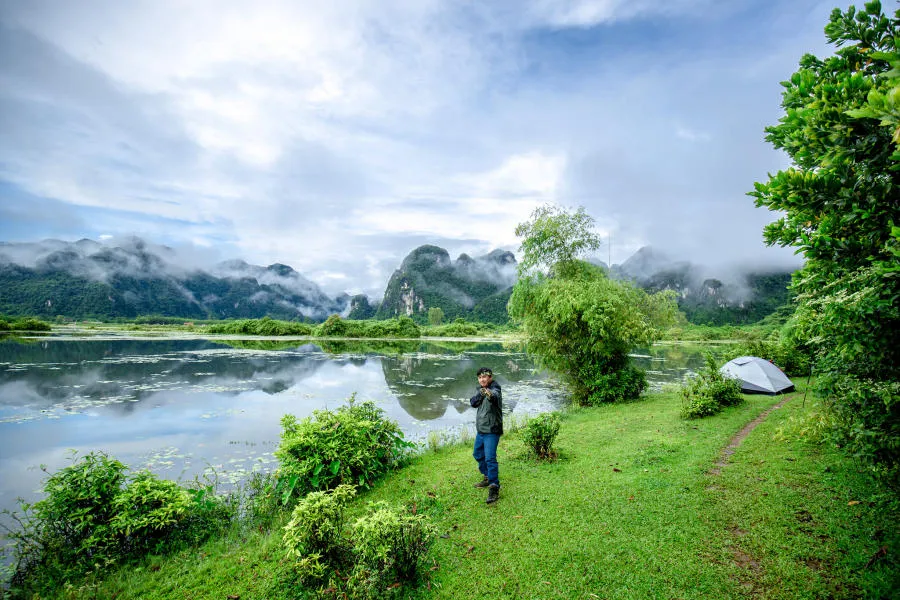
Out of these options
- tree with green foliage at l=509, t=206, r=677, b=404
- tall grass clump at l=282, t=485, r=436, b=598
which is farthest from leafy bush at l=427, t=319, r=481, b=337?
tall grass clump at l=282, t=485, r=436, b=598

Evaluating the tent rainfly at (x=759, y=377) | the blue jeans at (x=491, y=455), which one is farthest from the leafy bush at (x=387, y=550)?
the tent rainfly at (x=759, y=377)

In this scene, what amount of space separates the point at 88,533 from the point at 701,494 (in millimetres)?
10865

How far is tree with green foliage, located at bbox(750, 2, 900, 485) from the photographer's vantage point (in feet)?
11.1

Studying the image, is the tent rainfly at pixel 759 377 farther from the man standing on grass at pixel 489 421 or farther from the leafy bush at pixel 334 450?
the leafy bush at pixel 334 450

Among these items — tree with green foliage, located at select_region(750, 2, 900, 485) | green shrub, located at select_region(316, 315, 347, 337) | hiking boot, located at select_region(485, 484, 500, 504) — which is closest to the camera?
tree with green foliage, located at select_region(750, 2, 900, 485)

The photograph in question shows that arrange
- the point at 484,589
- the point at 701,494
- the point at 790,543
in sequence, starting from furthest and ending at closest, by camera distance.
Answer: the point at 701,494 → the point at 790,543 → the point at 484,589

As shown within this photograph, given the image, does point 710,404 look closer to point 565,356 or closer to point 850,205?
point 565,356

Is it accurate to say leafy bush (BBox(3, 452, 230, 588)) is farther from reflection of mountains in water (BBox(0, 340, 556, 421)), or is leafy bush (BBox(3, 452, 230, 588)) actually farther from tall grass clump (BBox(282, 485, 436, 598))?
reflection of mountains in water (BBox(0, 340, 556, 421))

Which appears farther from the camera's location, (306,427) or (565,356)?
(565,356)

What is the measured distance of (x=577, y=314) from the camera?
1717cm

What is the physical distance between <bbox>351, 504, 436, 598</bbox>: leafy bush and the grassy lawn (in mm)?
350

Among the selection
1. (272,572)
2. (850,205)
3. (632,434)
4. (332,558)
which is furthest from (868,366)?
(632,434)

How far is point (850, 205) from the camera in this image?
3.61m

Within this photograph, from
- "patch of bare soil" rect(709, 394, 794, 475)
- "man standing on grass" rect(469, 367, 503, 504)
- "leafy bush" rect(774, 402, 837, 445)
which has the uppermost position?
"leafy bush" rect(774, 402, 837, 445)
